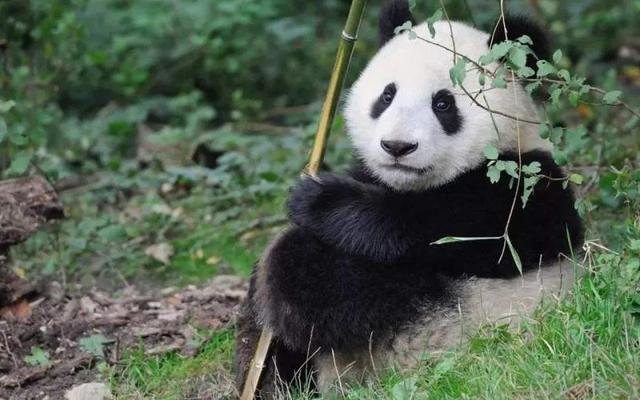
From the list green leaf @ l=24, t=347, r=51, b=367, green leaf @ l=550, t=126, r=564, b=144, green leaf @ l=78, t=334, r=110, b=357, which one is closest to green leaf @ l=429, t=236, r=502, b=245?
green leaf @ l=550, t=126, r=564, b=144

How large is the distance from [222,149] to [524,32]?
449cm

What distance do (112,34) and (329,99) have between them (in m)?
7.24

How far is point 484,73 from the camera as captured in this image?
4508mm

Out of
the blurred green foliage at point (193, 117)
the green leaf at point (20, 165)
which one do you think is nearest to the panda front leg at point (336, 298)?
the blurred green foliage at point (193, 117)

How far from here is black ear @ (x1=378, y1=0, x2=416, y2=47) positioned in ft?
17.8

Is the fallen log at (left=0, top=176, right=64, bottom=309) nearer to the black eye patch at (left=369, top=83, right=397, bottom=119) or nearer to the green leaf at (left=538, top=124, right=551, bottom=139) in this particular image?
the black eye patch at (left=369, top=83, right=397, bottom=119)

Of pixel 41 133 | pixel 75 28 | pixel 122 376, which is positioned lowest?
pixel 122 376

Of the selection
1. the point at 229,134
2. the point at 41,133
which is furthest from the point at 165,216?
the point at 229,134

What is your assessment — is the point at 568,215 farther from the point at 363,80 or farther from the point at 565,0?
the point at 565,0

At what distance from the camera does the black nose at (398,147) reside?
15.5ft

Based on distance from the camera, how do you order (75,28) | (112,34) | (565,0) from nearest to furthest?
(75,28)
(112,34)
(565,0)

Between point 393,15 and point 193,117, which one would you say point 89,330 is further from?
point 193,117

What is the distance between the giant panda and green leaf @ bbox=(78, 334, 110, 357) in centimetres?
116

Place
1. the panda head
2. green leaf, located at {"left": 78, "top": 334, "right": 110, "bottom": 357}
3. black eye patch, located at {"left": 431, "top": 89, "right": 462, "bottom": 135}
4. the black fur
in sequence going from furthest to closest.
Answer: green leaf, located at {"left": 78, "top": 334, "right": 110, "bottom": 357}, black eye patch, located at {"left": 431, "top": 89, "right": 462, "bottom": 135}, the panda head, the black fur
